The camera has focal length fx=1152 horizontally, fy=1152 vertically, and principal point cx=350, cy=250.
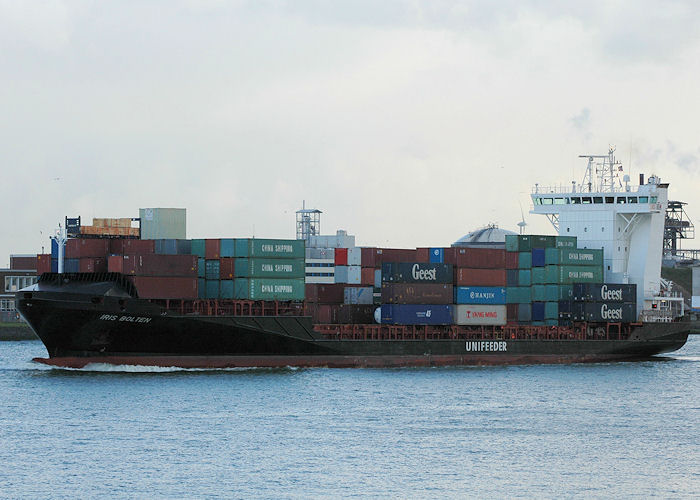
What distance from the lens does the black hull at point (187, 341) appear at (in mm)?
49594

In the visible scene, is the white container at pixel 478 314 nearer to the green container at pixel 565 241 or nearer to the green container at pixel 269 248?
the green container at pixel 565 241

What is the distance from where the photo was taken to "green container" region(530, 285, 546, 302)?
62875 mm

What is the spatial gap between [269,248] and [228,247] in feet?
6.18

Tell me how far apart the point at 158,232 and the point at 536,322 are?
21.2 meters

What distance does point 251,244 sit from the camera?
52656 mm

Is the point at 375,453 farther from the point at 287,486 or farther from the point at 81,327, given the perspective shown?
the point at 81,327

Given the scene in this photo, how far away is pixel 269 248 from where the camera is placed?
5319 centimetres

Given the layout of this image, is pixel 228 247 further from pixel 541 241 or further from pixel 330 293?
pixel 541 241

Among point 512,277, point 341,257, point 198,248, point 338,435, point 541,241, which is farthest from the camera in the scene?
point 541,241

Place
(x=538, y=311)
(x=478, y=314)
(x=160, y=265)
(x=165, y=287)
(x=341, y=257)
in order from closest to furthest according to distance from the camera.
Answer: (x=160, y=265) → (x=165, y=287) → (x=478, y=314) → (x=341, y=257) → (x=538, y=311)

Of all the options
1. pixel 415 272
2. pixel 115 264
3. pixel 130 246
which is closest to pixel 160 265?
pixel 115 264

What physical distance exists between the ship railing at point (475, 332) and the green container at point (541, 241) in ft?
14.8

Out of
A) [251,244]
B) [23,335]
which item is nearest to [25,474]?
[251,244]

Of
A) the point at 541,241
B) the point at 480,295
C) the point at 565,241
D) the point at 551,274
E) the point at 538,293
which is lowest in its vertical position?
the point at 480,295
